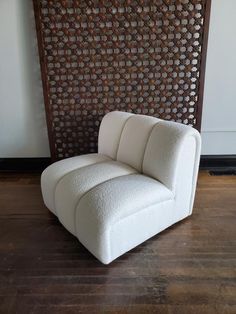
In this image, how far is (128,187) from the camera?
1475mm

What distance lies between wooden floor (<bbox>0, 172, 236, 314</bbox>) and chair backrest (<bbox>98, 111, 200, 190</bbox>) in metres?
0.42

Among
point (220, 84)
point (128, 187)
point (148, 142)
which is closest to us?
point (128, 187)

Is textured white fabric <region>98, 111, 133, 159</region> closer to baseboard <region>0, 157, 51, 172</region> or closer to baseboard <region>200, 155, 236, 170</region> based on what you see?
baseboard <region>0, 157, 51, 172</region>

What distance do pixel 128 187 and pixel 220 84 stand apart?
152cm

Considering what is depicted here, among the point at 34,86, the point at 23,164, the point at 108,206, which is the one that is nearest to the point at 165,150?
the point at 108,206

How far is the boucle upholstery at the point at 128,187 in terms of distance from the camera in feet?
4.46

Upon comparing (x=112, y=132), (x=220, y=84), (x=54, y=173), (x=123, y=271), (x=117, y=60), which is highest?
(x=117, y=60)

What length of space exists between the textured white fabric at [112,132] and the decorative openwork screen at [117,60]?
0.37 m

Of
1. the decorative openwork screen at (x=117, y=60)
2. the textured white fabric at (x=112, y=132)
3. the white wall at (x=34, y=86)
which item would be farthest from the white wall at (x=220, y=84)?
the textured white fabric at (x=112, y=132)

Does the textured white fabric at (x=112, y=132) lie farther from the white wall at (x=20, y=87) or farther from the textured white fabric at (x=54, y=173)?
the white wall at (x=20, y=87)

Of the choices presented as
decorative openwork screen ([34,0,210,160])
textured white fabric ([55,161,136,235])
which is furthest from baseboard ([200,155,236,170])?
textured white fabric ([55,161,136,235])

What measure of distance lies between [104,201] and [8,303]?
667 mm

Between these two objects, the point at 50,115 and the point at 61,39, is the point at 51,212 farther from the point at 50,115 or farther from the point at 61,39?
the point at 61,39

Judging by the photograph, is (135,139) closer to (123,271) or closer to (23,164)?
(123,271)
